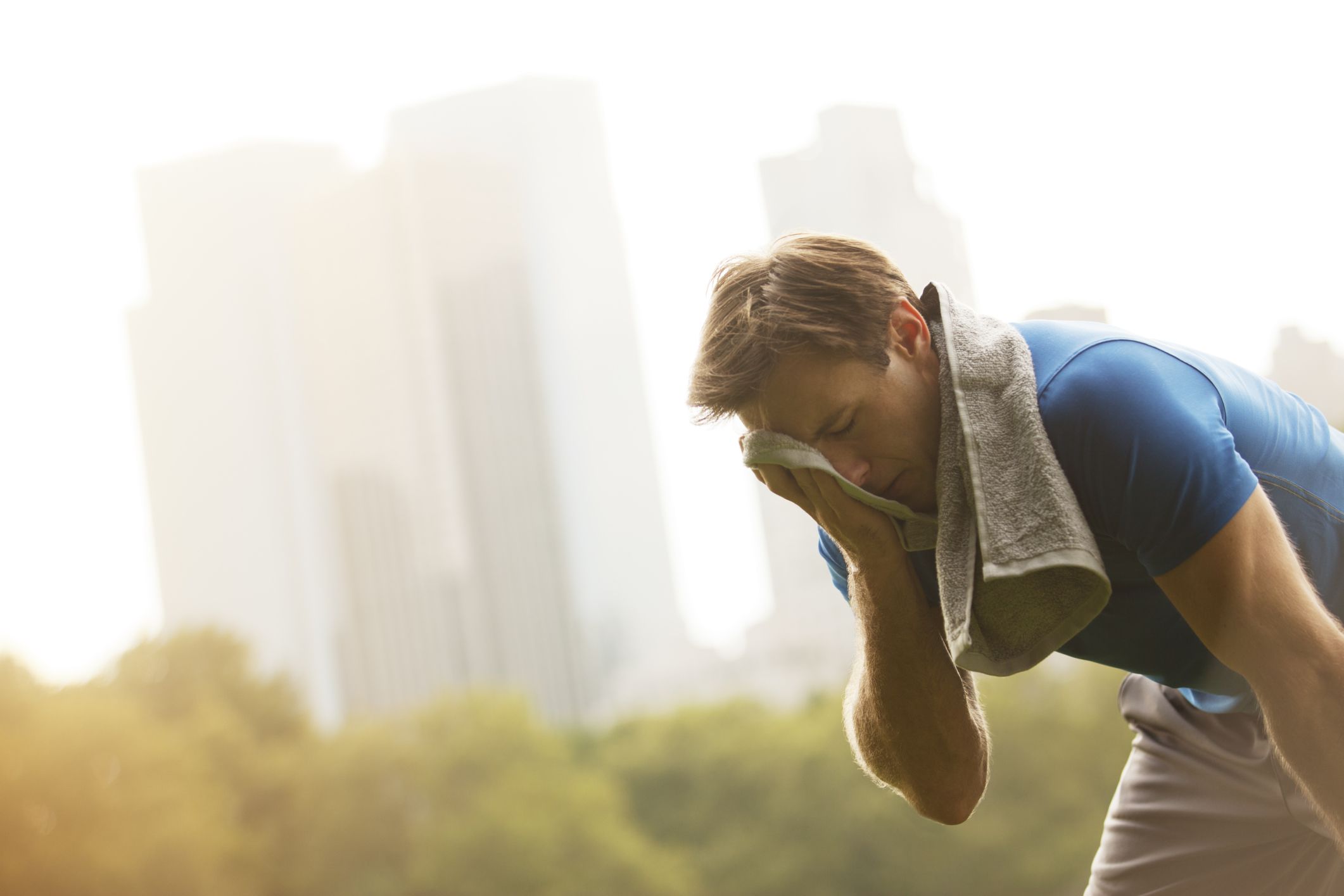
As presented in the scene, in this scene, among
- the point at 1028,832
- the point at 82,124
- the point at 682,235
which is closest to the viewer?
the point at 1028,832

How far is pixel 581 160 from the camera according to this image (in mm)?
41812

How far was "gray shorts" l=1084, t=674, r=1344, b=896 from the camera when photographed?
110 cm

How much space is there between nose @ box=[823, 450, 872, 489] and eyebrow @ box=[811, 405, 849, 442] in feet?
0.07

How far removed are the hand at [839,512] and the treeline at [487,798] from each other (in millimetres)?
10378

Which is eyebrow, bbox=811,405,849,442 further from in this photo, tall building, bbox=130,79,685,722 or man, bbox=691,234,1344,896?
tall building, bbox=130,79,685,722

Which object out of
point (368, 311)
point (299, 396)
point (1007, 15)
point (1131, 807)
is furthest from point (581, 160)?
point (1131, 807)

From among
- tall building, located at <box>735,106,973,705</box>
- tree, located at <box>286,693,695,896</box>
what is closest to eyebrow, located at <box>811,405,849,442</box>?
tall building, located at <box>735,106,973,705</box>

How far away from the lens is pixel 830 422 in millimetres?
984

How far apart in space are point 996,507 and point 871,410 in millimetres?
133

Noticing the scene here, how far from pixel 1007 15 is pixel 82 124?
1694 centimetres

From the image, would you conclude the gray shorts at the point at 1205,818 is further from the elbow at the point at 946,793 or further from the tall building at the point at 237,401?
the tall building at the point at 237,401

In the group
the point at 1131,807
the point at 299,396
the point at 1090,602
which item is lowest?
the point at 1131,807

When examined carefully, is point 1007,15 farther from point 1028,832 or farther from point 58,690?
point 58,690

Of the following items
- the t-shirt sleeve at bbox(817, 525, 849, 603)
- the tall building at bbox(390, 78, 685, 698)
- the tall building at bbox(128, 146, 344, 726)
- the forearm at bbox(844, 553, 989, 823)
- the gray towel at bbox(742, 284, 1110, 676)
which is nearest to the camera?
the gray towel at bbox(742, 284, 1110, 676)
